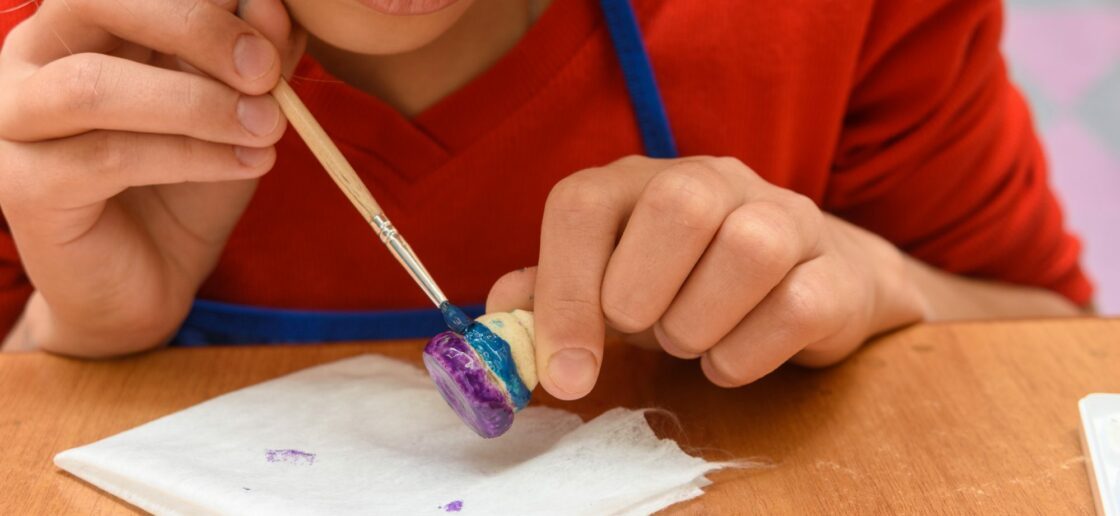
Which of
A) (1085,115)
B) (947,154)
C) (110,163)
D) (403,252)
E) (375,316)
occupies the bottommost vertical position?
(1085,115)

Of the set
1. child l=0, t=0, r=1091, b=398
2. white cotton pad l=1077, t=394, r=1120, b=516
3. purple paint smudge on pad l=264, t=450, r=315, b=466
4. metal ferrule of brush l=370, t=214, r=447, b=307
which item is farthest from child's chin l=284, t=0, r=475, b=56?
white cotton pad l=1077, t=394, r=1120, b=516

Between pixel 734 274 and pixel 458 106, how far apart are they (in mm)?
286

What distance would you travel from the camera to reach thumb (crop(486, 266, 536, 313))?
52cm

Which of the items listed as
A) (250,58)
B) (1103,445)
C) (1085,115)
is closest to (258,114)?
(250,58)

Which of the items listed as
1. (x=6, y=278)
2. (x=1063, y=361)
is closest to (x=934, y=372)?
(x=1063, y=361)

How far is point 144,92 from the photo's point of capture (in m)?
0.53

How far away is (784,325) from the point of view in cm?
52

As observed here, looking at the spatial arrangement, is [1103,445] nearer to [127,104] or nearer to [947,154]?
[947,154]

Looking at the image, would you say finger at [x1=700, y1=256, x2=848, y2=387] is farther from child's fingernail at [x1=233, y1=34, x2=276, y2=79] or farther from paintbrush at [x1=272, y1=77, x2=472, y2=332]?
child's fingernail at [x1=233, y1=34, x2=276, y2=79]

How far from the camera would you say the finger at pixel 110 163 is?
22.0 inches

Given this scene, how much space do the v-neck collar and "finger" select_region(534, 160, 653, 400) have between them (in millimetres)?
219

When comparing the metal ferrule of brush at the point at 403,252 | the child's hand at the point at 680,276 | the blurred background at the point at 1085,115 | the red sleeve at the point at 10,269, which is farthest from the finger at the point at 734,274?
the blurred background at the point at 1085,115

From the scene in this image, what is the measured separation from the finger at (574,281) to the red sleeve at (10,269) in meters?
0.38

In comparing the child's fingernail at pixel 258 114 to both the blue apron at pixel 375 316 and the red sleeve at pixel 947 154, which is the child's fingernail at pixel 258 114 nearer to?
the blue apron at pixel 375 316
